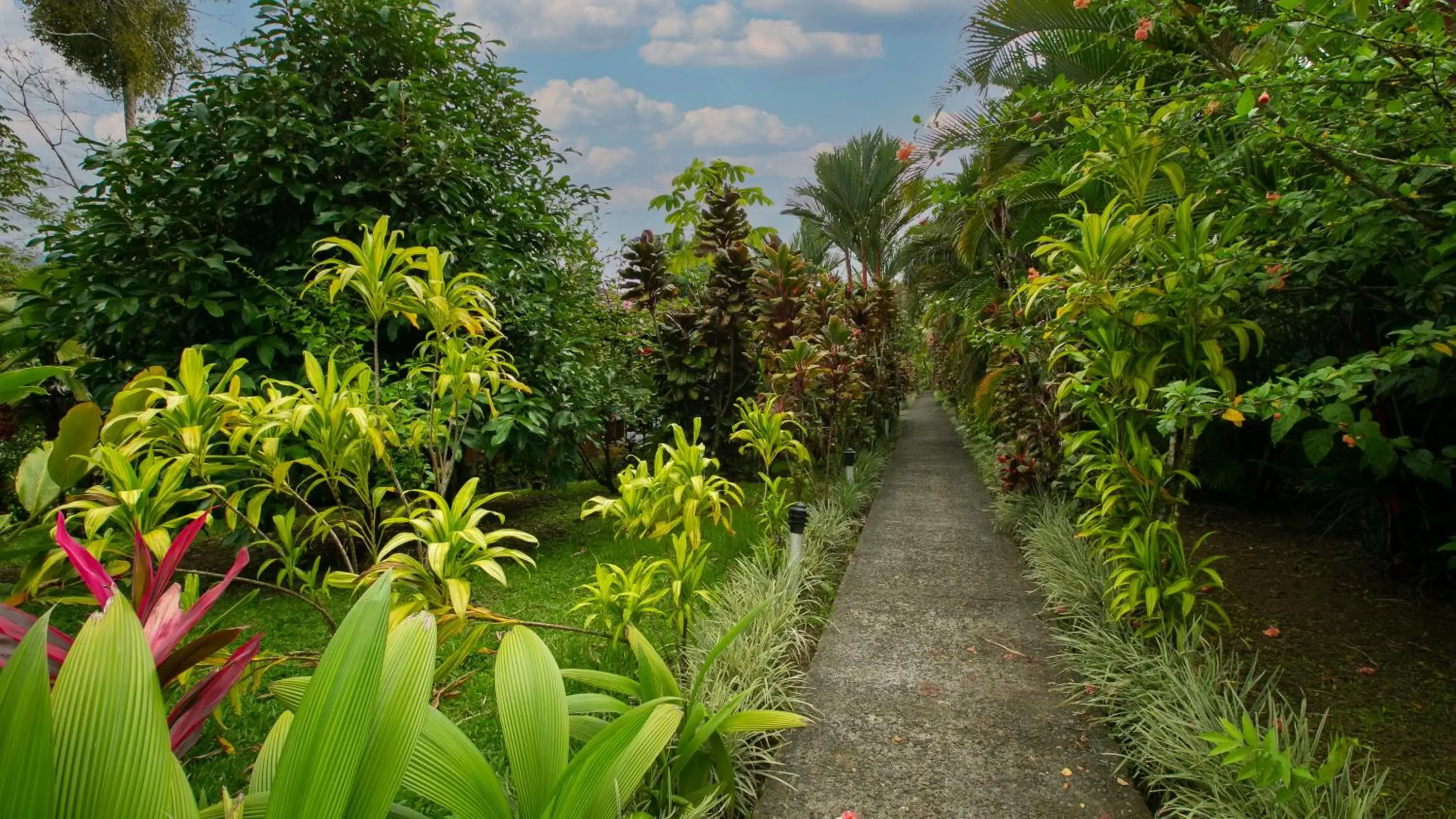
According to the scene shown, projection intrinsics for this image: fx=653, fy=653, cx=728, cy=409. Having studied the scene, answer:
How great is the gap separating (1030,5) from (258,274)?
252 inches

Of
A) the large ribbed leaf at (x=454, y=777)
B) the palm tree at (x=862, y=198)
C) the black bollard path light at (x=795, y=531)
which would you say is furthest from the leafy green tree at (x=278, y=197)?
the palm tree at (x=862, y=198)

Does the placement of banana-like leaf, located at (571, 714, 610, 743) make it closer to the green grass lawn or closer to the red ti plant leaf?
the green grass lawn

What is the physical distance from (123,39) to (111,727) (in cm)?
1376

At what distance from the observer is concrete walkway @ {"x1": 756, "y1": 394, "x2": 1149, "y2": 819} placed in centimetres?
201

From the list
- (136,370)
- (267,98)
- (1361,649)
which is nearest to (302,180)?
(267,98)

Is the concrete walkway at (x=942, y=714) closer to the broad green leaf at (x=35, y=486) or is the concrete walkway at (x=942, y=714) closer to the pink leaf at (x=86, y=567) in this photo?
the pink leaf at (x=86, y=567)

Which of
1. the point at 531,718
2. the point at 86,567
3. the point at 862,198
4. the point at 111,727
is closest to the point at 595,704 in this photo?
the point at 531,718

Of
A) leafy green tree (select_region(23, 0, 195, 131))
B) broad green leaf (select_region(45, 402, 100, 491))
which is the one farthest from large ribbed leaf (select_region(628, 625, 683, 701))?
leafy green tree (select_region(23, 0, 195, 131))

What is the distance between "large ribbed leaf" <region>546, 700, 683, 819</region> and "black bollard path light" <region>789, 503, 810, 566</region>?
2298mm

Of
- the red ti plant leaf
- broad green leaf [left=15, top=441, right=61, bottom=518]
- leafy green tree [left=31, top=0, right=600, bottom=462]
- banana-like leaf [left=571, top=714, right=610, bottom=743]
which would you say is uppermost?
leafy green tree [left=31, top=0, right=600, bottom=462]

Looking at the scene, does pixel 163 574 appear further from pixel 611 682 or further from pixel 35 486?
pixel 611 682

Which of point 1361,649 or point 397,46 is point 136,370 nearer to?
point 397,46

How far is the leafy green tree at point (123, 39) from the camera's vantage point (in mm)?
9461

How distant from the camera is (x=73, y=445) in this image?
144 cm
